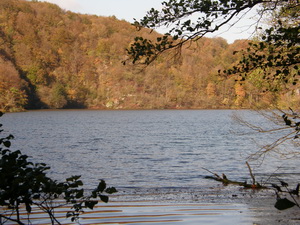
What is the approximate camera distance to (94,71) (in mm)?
137000

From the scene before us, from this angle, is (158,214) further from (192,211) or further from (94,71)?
(94,71)

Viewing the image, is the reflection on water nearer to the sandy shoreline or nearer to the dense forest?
the sandy shoreline

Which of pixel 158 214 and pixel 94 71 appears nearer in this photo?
pixel 158 214

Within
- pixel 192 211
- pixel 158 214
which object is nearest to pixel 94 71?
pixel 192 211

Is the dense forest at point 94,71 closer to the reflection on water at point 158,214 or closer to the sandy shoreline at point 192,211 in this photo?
the sandy shoreline at point 192,211

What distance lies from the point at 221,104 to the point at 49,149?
98.4m

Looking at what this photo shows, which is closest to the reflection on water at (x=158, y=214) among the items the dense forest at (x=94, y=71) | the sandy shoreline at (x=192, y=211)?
the sandy shoreline at (x=192, y=211)

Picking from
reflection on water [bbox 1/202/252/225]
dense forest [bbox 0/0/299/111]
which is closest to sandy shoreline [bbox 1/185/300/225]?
reflection on water [bbox 1/202/252/225]

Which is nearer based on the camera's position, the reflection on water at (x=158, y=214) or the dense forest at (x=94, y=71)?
the reflection on water at (x=158, y=214)

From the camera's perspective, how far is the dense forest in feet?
386

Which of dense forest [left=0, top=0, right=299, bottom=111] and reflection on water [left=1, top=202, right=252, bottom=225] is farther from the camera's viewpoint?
dense forest [left=0, top=0, right=299, bottom=111]

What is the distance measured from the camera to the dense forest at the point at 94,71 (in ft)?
386

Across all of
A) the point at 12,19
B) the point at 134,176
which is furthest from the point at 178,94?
the point at 134,176

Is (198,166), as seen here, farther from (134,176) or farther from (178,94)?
(178,94)
